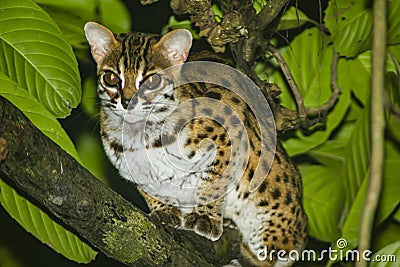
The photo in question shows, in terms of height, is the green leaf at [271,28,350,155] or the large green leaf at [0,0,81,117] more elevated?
the large green leaf at [0,0,81,117]

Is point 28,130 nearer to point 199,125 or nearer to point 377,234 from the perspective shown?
point 199,125

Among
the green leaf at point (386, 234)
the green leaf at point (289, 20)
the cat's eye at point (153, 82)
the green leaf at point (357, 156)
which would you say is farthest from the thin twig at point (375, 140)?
the green leaf at point (386, 234)

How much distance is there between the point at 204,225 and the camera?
1.78 metres

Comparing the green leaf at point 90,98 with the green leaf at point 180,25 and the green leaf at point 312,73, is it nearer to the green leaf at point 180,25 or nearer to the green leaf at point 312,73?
the green leaf at point 180,25

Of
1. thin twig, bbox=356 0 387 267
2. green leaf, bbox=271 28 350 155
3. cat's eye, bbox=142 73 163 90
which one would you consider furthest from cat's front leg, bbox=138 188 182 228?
thin twig, bbox=356 0 387 267

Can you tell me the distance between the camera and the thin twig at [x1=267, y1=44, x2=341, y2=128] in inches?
72.8

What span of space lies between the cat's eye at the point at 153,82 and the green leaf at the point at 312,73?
509 mm

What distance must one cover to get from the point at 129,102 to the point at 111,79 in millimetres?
81

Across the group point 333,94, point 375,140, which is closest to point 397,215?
point 333,94

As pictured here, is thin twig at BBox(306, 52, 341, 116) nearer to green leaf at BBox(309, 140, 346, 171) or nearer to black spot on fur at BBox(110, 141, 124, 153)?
green leaf at BBox(309, 140, 346, 171)

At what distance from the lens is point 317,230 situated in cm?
221

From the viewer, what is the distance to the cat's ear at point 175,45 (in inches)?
64.2

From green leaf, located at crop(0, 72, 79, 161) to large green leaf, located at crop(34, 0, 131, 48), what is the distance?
1.20ft

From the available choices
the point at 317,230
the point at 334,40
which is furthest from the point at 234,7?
the point at 317,230
